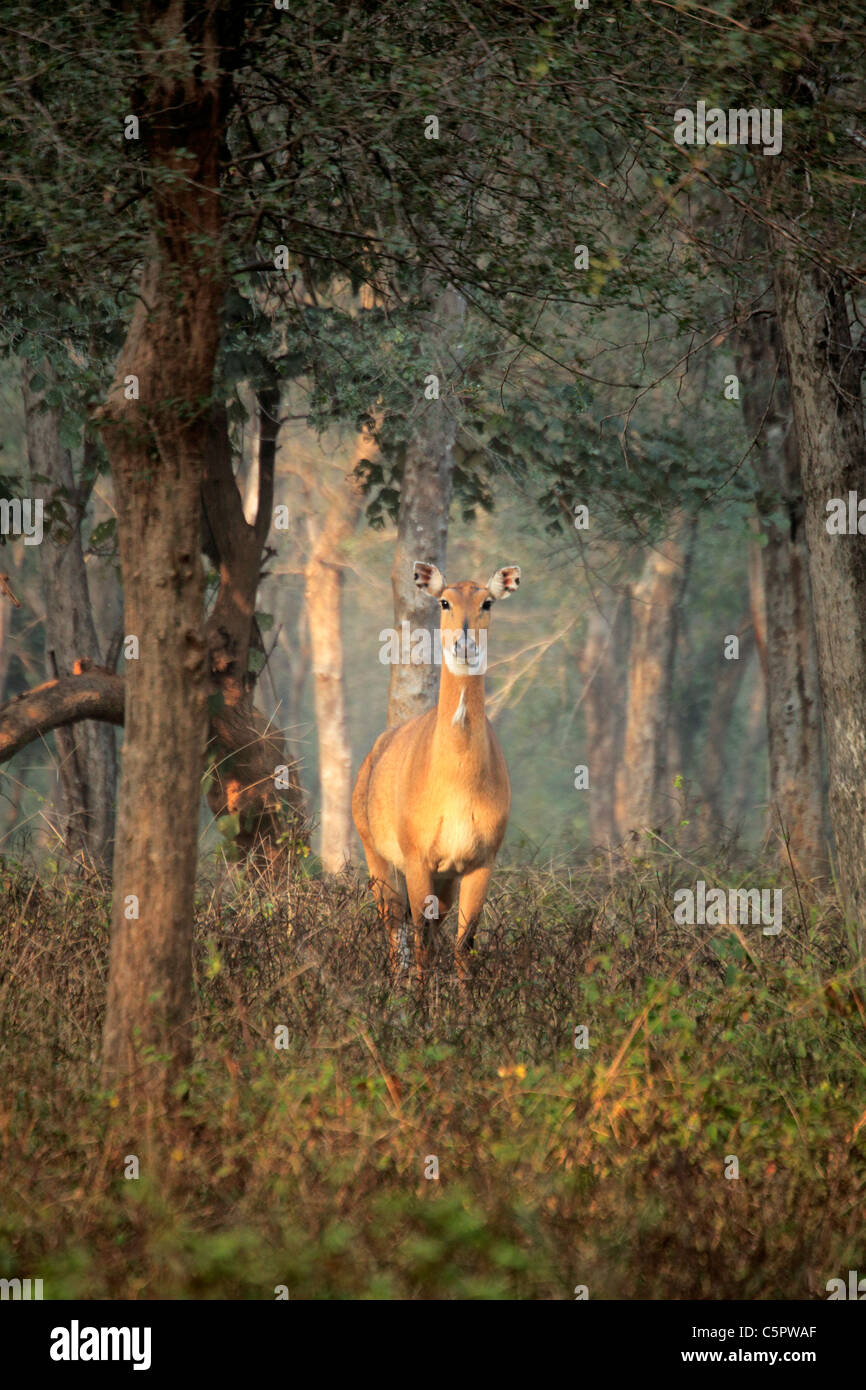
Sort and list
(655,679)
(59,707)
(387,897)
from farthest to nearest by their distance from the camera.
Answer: (655,679) → (59,707) → (387,897)

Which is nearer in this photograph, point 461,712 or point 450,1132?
point 450,1132

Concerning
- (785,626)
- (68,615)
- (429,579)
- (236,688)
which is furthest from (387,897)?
(68,615)

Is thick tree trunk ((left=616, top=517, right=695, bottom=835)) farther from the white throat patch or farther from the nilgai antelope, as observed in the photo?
the white throat patch

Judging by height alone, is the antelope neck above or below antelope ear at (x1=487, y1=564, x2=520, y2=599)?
below

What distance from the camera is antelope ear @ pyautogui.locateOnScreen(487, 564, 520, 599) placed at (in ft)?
35.9

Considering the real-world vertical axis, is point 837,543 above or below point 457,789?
above

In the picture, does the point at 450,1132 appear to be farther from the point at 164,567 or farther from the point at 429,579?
the point at 429,579

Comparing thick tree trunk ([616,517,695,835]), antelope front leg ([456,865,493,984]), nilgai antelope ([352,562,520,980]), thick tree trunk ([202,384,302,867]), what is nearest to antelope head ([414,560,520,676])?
nilgai antelope ([352,562,520,980])

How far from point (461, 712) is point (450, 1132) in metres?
4.27

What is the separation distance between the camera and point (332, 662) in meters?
29.2

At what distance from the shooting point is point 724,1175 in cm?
630

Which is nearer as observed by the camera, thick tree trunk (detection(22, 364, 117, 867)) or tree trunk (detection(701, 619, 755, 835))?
thick tree trunk (detection(22, 364, 117, 867))

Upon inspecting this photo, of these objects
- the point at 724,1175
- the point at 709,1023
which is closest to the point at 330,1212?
the point at 724,1175

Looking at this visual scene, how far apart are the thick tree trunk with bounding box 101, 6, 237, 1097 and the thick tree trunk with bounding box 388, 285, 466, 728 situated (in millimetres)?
8206
